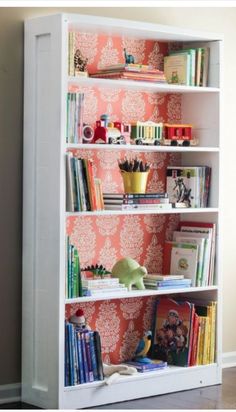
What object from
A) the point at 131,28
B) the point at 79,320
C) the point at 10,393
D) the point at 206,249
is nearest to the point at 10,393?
the point at 10,393

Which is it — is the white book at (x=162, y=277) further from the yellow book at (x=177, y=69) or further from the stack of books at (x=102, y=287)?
the yellow book at (x=177, y=69)

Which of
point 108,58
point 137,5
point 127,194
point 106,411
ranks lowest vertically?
point 106,411

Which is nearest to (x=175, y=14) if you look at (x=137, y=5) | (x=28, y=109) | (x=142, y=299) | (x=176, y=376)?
Answer: (x=137, y=5)

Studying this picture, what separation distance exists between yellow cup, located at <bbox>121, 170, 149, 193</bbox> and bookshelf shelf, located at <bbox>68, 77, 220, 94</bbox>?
430 millimetres

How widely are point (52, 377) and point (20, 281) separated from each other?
49 cm

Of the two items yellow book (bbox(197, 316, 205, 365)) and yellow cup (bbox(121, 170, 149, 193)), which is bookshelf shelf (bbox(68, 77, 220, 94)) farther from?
yellow book (bbox(197, 316, 205, 365))

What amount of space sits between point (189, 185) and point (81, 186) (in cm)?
75

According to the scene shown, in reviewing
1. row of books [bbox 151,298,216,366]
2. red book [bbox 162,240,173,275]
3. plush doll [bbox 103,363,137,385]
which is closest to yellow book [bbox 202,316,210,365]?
row of books [bbox 151,298,216,366]

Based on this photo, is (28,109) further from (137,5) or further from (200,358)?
(200,358)

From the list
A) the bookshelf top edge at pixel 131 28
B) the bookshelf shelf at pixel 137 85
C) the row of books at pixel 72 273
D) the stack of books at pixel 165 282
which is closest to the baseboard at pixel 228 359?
the stack of books at pixel 165 282

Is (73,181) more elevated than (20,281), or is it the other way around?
(73,181)

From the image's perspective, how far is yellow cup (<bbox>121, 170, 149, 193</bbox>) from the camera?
180 inches

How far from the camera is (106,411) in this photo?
4.23 meters

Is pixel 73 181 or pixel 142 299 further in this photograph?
pixel 142 299
